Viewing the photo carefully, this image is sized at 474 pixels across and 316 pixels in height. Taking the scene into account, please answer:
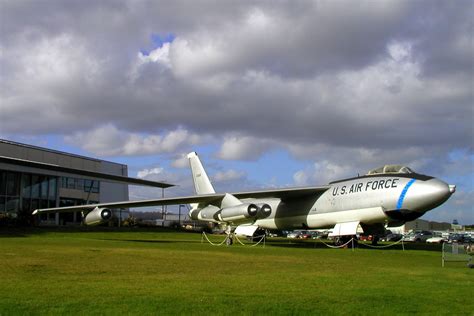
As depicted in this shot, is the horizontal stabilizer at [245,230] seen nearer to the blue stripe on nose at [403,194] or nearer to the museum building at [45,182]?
the blue stripe on nose at [403,194]

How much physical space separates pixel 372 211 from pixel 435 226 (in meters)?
81.4

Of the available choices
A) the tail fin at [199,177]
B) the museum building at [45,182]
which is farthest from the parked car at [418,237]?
the museum building at [45,182]

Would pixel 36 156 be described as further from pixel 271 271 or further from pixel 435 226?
pixel 435 226

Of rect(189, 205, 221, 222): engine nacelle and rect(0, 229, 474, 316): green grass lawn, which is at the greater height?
rect(189, 205, 221, 222): engine nacelle

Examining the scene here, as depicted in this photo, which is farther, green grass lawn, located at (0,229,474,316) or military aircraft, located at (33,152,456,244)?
military aircraft, located at (33,152,456,244)

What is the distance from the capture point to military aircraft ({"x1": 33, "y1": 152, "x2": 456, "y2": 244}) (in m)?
22.2

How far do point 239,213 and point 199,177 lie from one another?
11.1 m

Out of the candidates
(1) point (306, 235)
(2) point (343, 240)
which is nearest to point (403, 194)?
(2) point (343, 240)

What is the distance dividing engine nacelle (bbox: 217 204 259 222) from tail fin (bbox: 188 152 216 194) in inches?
342

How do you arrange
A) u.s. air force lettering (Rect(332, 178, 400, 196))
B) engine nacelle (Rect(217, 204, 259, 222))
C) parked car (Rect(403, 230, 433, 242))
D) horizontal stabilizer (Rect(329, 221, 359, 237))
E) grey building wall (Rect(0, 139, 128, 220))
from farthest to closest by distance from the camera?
parked car (Rect(403, 230, 433, 242)) < grey building wall (Rect(0, 139, 128, 220)) < engine nacelle (Rect(217, 204, 259, 222)) < horizontal stabilizer (Rect(329, 221, 359, 237)) < u.s. air force lettering (Rect(332, 178, 400, 196))

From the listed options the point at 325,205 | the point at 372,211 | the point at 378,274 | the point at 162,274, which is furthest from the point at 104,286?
the point at 325,205

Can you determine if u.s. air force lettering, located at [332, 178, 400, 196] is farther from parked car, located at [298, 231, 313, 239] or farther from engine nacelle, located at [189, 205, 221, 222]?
parked car, located at [298, 231, 313, 239]

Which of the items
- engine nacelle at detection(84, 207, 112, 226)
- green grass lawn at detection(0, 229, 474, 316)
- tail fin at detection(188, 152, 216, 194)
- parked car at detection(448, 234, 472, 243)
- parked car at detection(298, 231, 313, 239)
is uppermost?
tail fin at detection(188, 152, 216, 194)

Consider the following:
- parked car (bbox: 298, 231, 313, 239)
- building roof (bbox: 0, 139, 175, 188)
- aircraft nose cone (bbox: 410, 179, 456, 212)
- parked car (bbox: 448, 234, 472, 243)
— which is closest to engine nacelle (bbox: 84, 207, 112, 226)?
aircraft nose cone (bbox: 410, 179, 456, 212)
